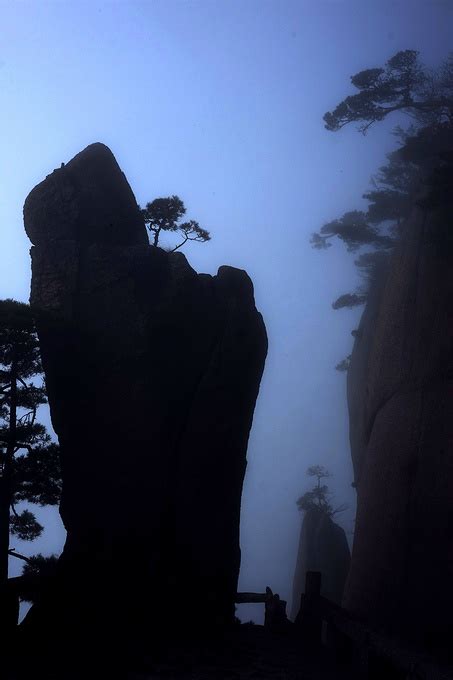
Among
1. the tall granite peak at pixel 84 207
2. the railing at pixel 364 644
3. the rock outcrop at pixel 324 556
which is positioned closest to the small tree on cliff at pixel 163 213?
the tall granite peak at pixel 84 207

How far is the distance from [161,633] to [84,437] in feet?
14.3

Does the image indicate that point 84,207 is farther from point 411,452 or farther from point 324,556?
point 324,556

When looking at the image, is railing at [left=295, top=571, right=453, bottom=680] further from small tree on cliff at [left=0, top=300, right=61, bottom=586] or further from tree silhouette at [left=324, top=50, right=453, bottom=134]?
tree silhouette at [left=324, top=50, right=453, bottom=134]

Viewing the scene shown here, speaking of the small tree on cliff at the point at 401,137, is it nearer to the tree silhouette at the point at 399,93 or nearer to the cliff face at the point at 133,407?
the tree silhouette at the point at 399,93

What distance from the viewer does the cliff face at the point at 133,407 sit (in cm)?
1343

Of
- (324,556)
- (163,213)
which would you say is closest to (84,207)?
(163,213)

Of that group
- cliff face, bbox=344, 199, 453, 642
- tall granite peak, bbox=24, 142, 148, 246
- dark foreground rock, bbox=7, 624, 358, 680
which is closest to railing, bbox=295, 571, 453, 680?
dark foreground rock, bbox=7, 624, 358, 680

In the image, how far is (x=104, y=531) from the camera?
13.5 m

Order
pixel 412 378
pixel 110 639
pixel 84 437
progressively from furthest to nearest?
pixel 412 378 < pixel 84 437 < pixel 110 639

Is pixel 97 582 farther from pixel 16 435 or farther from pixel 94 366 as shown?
pixel 94 366

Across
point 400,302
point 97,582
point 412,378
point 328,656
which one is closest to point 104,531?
point 97,582

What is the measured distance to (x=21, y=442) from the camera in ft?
44.5

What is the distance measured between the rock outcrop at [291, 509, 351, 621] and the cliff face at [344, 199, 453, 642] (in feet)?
42.9

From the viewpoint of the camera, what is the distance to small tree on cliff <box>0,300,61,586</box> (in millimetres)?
12422
